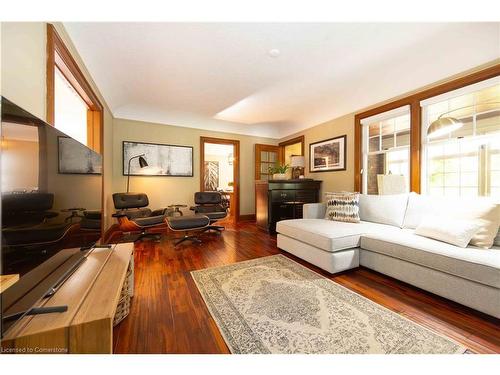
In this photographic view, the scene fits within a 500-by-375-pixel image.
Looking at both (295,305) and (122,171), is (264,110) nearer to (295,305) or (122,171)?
(122,171)

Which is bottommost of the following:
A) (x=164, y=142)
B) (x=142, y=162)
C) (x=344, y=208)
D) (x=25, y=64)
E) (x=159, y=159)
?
(x=344, y=208)

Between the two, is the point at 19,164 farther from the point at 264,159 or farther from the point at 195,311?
the point at 264,159

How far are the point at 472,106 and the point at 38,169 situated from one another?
3.93 m

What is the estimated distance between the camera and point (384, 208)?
2.69m

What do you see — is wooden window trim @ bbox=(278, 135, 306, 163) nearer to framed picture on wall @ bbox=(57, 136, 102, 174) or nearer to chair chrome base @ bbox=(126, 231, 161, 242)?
chair chrome base @ bbox=(126, 231, 161, 242)

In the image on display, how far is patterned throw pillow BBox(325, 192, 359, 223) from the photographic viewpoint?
109 inches

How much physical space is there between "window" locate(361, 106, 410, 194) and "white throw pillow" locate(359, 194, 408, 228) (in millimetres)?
327

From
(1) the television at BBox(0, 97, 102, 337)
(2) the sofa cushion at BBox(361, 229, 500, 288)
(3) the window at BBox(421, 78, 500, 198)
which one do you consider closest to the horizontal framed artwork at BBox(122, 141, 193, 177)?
(1) the television at BBox(0, 97, 102, 337)

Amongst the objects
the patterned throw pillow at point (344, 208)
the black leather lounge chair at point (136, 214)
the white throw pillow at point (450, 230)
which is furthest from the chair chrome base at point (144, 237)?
the white throw pillow at point (450, 230)

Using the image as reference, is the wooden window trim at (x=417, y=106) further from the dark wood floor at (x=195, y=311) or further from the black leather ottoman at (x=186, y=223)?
the black leather ottoman at (x=186, y=223)

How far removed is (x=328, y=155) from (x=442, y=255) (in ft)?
8.96

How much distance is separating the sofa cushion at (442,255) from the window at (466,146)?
3.48ft

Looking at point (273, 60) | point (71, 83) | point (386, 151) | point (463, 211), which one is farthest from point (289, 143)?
point (71, 83)

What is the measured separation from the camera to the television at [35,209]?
2.39 feet
